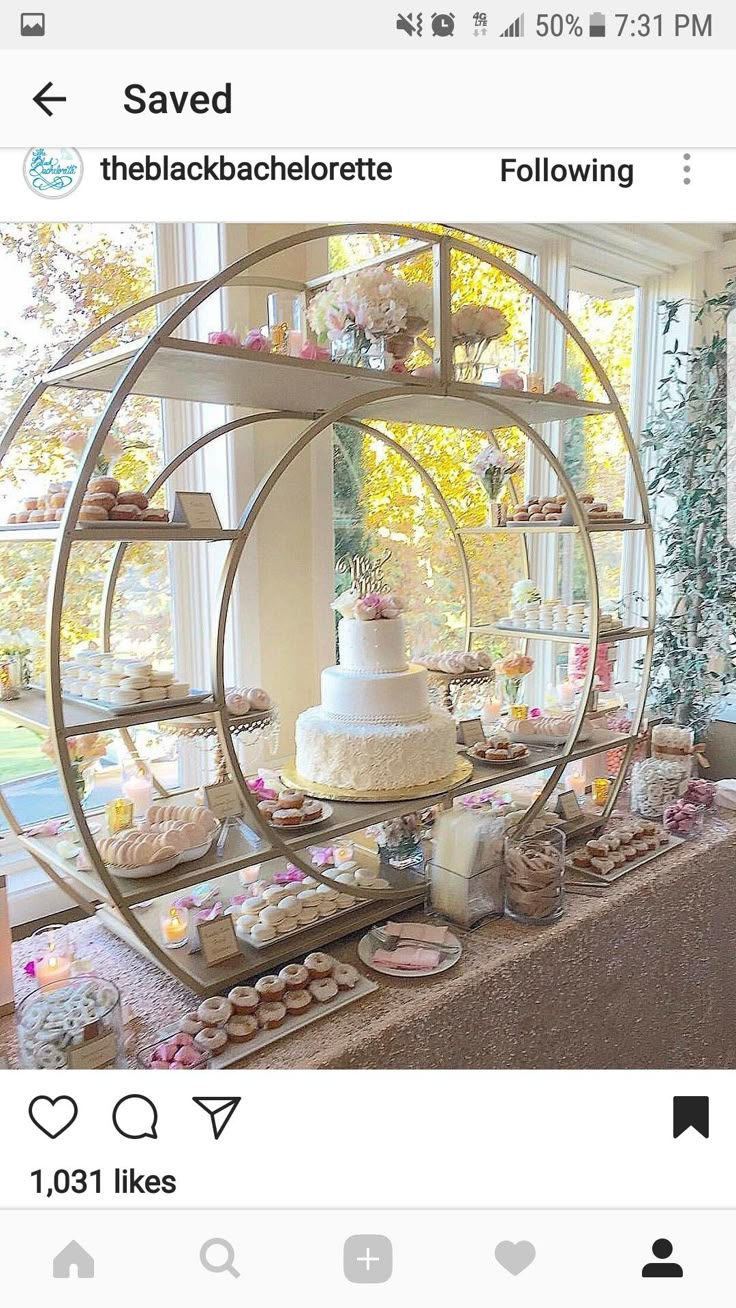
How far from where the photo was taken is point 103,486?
48.9 inches

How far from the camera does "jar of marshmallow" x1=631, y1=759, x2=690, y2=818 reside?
236cm

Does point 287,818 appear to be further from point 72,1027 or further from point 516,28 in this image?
point 516,28

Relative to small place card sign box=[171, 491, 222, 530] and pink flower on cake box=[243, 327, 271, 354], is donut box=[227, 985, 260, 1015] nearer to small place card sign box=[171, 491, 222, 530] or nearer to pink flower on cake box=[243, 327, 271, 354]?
Answer: small place card sign box=[171, 491, 222, 530]

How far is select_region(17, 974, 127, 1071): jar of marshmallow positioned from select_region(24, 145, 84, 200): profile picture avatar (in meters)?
0.97

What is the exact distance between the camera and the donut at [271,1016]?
1.34 m

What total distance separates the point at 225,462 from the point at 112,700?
3.06 ft

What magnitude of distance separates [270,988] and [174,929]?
240 millimetres
